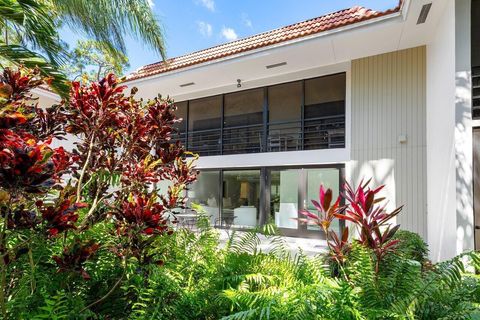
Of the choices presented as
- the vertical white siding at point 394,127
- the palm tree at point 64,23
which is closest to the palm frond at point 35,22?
the palm tree at point 64,23

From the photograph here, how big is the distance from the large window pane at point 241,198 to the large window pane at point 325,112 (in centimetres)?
220

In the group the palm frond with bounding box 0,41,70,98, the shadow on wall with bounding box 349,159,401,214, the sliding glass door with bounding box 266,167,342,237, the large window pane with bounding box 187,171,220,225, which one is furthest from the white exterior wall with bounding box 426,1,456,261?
the large window pane with bounding box 187,171,220,225

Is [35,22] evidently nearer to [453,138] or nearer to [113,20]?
[113,20]

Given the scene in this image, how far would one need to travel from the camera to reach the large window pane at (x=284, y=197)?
9.41m

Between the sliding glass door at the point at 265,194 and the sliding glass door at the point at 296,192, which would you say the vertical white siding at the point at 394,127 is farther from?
the sliding glass door at the point at 265,194

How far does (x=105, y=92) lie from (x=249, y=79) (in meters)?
8.47

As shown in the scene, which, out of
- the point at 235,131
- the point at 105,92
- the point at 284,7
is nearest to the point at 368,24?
the point at 235,131

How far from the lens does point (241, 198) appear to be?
10.5 meters

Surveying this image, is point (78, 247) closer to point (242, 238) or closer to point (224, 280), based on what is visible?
point (224, 280)

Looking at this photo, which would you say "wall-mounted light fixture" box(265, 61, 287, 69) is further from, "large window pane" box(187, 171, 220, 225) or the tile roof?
"large window pane" box(187, 171, 220, 225)

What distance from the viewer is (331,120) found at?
9.12 meters

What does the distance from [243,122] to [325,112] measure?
9.59ft

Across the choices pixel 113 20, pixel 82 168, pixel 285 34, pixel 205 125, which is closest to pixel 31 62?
pixel 82 168

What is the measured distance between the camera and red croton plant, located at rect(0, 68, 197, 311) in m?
1.36
